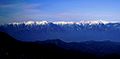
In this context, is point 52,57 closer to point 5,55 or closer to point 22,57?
point 22,57

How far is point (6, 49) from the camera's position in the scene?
19112cm

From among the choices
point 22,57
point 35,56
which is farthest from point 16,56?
point 35,56

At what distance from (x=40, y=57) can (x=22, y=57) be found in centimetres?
1478

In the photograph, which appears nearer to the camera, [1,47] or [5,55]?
[5,55]

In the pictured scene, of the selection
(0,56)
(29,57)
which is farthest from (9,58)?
(29,57)

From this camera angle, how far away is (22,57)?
7466 inches

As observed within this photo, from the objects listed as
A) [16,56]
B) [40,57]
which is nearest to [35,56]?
[40,57]

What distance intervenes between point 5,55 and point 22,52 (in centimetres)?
1674

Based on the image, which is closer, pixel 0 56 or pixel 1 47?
pixel 0 56

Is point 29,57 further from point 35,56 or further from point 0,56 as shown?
point 0,56

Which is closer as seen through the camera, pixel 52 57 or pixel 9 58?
pixel 9 58

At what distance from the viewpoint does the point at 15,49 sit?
199 metres

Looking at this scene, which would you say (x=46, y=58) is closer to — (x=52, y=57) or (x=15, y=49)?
(x=52, y=57)

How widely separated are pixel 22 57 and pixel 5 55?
39.9 ft
